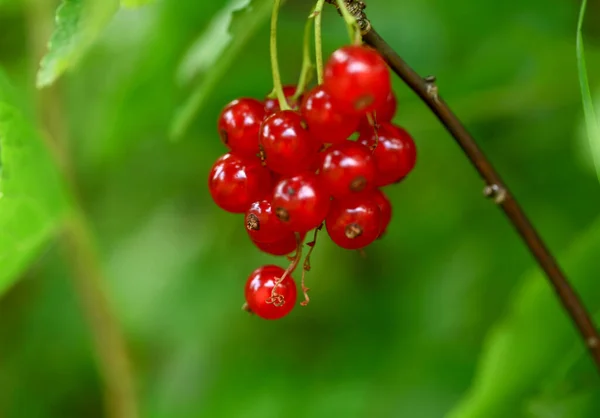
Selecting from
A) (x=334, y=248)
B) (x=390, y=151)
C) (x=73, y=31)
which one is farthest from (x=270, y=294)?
(x=334, y=248)

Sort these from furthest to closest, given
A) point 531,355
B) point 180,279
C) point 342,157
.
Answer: point 180,279 < point 531,355 < point 342,157

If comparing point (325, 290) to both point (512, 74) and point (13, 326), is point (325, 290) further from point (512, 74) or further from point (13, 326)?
point (13, 326)

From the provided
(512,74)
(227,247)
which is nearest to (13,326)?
(227,247)

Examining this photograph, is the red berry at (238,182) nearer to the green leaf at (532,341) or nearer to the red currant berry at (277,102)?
the red currant berry at (277,102)

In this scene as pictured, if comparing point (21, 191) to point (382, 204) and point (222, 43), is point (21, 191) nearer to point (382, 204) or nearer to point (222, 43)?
point (222, 43)

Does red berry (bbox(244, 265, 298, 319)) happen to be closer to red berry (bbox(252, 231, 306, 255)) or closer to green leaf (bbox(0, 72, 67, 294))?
red berry (bbox(252, 231, 306, 255))

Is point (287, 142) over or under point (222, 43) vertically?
under

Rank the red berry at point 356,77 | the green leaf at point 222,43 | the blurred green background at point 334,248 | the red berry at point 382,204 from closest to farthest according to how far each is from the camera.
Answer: the red berry at point 356,77 → the red berry at point 382,204 → the green leaf at point 222,43 → the blurred green background at point 334,248

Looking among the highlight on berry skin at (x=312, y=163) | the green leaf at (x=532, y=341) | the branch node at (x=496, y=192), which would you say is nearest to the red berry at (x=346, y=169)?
the highlight on berry skin at (x=312, y=163)
